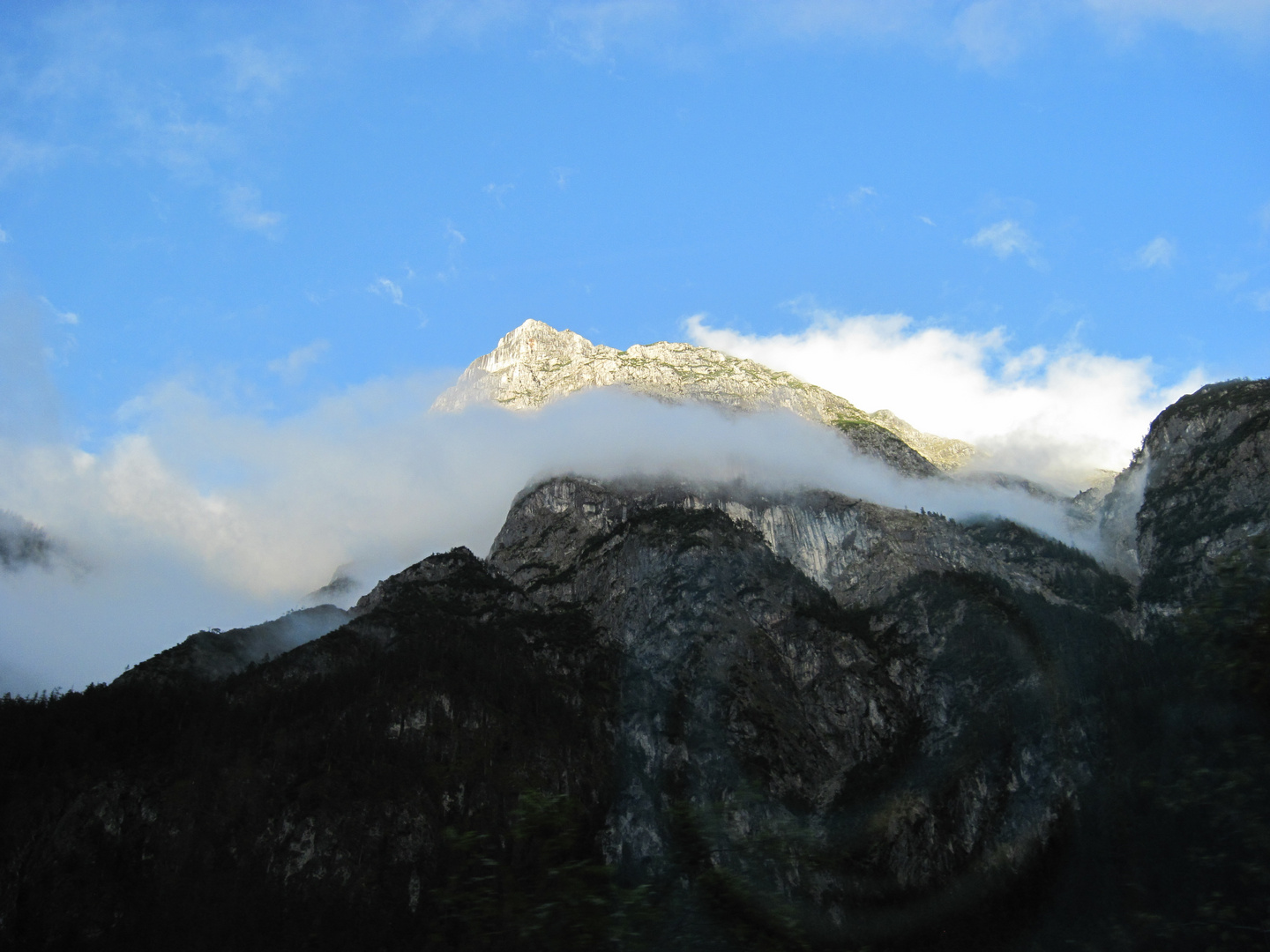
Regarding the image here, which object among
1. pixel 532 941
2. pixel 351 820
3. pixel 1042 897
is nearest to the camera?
pixel 532 941

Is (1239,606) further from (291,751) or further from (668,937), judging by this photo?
(291,751)

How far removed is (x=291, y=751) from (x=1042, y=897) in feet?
482

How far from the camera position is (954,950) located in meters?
164

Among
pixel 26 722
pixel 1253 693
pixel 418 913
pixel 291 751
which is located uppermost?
pixel 26 722

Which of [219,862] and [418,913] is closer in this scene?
[418,913]

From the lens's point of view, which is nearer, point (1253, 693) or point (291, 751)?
point (1253, 693)

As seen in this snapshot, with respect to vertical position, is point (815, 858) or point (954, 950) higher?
point (815, 858)

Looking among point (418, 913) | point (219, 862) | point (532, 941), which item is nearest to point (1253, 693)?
point (532, 941)

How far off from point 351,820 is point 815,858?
17742 centimetres

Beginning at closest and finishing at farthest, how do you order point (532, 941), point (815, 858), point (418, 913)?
point (532, 941) → point (815, 858) → point (418, 913)

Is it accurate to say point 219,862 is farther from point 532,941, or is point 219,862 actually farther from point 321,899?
point 532,941

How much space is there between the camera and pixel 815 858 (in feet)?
92.9

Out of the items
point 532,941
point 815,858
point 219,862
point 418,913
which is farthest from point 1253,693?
point 219,862

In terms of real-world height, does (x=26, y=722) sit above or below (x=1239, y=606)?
above
